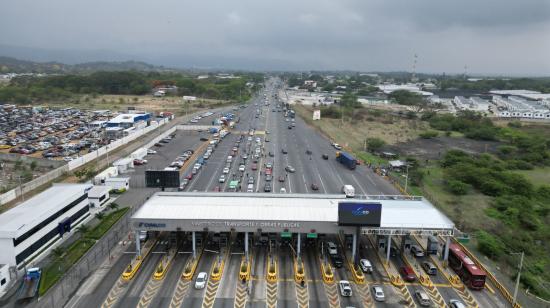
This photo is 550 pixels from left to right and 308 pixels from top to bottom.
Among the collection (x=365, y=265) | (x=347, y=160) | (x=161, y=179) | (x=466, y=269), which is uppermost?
(x=161, y=179)

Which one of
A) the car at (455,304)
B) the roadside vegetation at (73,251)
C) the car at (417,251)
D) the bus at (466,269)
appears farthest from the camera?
the car at (417,251)

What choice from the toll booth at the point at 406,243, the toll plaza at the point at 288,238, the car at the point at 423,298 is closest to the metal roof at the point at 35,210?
the toll plaza at the point at 288,238

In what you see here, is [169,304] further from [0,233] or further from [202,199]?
[0,233]

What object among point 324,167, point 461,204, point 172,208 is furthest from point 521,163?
point 172,208

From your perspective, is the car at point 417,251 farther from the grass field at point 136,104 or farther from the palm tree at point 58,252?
the grass field at point 136,104

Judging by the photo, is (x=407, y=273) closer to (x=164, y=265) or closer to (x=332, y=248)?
(x=332, y=248)

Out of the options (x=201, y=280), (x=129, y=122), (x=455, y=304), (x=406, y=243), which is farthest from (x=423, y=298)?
(x=129, y=122)
